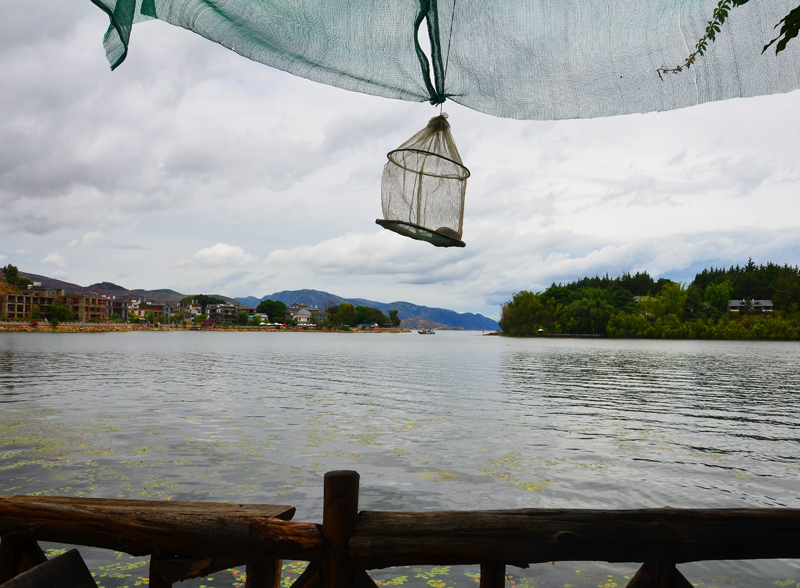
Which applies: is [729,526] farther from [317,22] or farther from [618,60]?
[317,22]

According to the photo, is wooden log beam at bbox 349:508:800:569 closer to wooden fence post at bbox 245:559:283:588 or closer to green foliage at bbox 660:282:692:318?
wooden fence post at bbox 245:559:283:588

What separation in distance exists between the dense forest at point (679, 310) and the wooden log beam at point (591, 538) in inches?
5123

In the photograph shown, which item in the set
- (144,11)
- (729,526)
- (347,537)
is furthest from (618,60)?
(347,537)

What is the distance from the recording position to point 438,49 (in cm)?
195

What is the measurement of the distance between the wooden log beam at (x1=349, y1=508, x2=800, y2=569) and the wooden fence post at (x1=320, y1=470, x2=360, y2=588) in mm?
52

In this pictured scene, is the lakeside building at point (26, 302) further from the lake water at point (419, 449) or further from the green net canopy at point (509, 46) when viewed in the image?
the green net canopy at point (509, 46)

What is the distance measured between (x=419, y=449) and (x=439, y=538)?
32.0ft

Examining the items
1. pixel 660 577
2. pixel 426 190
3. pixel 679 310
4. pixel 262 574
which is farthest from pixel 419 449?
pixel 679 310

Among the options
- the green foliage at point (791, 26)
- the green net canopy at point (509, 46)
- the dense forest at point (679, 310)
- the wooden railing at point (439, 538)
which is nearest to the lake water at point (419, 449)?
the wooden railing at point (439, 538)

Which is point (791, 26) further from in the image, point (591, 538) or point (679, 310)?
point (679, 310)

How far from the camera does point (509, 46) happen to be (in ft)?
6.66

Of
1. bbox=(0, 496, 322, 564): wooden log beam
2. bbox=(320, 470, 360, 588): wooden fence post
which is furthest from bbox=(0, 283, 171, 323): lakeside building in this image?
bbox=(320, 470, 360, 588): wooden fence post

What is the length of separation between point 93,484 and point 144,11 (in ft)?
29.3

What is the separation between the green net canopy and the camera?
1943 mm
